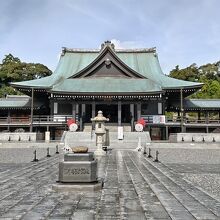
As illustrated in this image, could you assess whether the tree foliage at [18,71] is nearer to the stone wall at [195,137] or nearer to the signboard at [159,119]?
the signboard at [159,119]

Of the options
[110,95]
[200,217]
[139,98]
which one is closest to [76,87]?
[110,95]

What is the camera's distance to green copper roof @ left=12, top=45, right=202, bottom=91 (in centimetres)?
4039

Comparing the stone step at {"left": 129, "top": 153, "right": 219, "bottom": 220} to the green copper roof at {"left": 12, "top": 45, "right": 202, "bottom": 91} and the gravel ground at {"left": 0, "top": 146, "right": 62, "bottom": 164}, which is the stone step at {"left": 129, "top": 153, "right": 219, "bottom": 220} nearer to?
the gravel ground at {"left": 0, "top": 146, "right": 62, "bottom": 164}

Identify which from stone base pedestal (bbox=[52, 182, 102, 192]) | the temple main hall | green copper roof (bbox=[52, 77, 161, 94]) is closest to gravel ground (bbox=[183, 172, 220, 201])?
stone base pedestal (bbox=[52, 182, 102, 192])

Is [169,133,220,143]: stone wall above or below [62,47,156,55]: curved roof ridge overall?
below

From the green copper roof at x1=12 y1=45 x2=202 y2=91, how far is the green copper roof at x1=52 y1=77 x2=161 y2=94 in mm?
491

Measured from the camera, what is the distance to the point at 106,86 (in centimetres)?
3919

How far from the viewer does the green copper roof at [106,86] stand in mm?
37406

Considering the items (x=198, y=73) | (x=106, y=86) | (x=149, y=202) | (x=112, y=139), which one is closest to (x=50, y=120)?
(x=106, y=86)

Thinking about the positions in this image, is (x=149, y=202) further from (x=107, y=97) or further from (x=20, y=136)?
(x=107, y=97)

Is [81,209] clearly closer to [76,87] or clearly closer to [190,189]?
[190,189]

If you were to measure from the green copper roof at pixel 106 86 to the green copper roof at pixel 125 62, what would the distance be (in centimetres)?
49

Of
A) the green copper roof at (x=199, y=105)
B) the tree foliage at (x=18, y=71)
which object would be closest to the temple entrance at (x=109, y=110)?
the green copper roof at (x=199, y=105)

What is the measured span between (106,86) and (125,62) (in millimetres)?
9629
